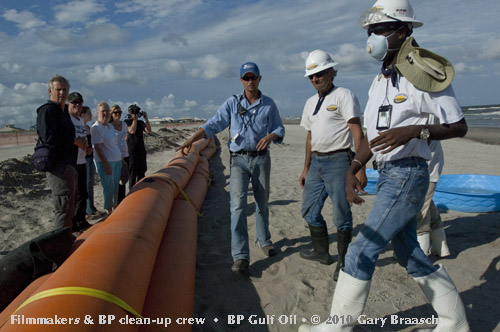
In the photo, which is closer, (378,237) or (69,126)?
(378,237)

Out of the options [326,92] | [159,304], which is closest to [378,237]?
[159,304]

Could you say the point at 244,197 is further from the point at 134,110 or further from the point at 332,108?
the point at 134,110

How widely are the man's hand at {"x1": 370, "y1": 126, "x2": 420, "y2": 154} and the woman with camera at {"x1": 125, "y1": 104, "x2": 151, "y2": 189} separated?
5.62 metres

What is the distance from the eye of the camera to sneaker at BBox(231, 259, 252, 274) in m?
3.77

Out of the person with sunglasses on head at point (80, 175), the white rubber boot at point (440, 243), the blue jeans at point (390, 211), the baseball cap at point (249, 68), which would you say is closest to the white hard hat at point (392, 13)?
the blue jeans at point (390, 211)

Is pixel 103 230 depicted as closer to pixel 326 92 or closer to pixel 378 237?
pixel 378 237

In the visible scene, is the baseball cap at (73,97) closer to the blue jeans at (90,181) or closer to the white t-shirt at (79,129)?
the white t-shirt at (79,129)

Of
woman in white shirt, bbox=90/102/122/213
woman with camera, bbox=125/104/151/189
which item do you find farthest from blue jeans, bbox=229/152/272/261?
woman with camera, bbox=125/104/151/189

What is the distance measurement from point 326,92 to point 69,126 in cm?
305

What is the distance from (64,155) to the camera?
4156 millimetres

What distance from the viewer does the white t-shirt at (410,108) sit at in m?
2.10

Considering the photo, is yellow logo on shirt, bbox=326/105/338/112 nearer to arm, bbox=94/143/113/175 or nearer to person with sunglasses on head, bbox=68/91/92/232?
person with sunglasses on head, bbox=68/91/92/232

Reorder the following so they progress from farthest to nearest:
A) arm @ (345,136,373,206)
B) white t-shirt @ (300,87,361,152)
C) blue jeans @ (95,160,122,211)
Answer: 1. blue jeans @ (95,160,122,211)
2. white t-shirt @ (300,87,361,152)
3. arm @ (345,136,373,206)

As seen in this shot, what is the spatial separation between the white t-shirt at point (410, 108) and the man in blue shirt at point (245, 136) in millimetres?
1658
